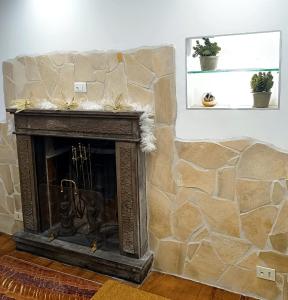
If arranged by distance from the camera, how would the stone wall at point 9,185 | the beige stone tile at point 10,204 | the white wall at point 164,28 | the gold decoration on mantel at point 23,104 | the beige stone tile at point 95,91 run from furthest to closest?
the beige stone tile at point 10,204
the stone wall at point 9,185
the gold decoration on mantel at point 23,104
the beige stone tile at point 95,91
the white wall at point 164,28

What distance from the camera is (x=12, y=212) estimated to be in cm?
336

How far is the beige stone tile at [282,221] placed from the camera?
87.4 inches

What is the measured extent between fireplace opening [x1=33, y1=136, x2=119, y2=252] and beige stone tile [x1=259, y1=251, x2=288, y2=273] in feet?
3.79

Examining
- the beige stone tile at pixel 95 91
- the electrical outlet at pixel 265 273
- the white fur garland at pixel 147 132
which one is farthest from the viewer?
the beige stone tile at pixel 95 91

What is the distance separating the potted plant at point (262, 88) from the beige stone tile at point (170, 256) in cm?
120

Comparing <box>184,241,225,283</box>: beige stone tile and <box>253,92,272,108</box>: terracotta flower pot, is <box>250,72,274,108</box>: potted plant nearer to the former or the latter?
<box>253,92,272,108</box>: terracotta flower pot

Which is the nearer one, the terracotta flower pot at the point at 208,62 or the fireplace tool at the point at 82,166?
the terracotta flower pot at the point at 208,62

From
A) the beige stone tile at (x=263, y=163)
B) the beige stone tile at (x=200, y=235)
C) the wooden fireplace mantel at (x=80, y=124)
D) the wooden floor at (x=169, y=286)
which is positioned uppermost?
the wooden fireplace mantel at (x=80, y=124)

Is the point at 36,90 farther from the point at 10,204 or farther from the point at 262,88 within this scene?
the point at 262,88

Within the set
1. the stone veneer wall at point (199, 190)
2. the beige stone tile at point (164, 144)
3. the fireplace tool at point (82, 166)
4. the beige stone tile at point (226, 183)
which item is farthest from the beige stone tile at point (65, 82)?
the beige stone tile at point (226, 183)

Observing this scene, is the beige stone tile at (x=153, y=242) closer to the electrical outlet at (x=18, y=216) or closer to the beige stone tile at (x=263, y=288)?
the beige stone tile at (x=263, y=288)

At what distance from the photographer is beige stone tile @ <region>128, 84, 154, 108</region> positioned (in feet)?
8.12

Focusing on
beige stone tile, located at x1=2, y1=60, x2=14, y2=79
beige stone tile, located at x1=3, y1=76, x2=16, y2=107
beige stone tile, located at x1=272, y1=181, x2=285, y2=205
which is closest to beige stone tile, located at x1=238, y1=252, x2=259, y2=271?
beige stone tile, located at x1=272, y1=181, x2=285, y2=205

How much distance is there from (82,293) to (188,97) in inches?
63.9
